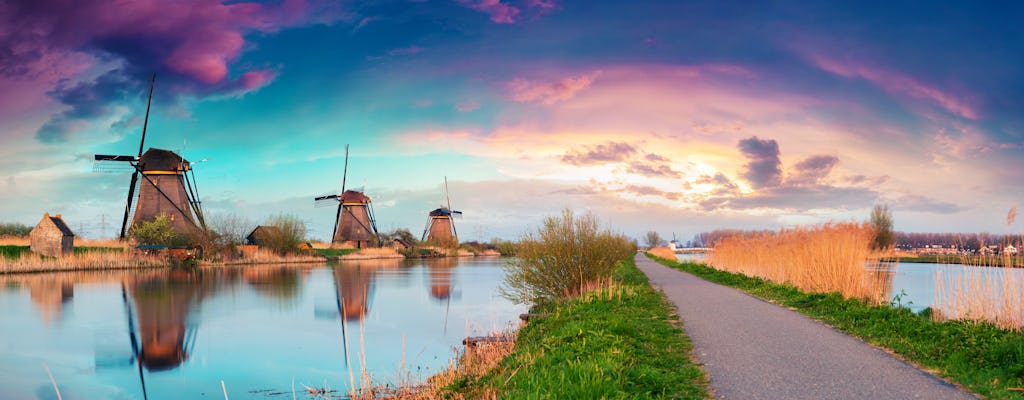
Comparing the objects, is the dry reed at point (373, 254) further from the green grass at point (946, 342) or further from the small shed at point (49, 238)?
the green grass at point (946, 342)

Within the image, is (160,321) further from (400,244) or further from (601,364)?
(400,244)

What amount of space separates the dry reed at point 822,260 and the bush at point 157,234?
3934cm

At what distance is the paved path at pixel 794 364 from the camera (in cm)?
605

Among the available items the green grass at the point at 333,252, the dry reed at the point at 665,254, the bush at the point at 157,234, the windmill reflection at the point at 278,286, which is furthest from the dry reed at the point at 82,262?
the dry reed at the point at 665,254

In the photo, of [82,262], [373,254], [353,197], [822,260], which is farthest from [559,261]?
[353,197]

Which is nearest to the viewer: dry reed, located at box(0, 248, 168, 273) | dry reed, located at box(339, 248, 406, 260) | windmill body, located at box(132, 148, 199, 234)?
dry reed, located at box(0, 248, 168, 273)

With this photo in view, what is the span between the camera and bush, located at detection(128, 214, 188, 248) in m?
43.6

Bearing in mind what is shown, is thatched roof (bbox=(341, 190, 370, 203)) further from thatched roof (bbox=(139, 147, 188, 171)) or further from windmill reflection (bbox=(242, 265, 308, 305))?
windmill reflection (bbox=(242, 265, 308, 305))

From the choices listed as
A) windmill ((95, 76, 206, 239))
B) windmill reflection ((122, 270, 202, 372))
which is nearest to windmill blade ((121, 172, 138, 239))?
windmill ((95, 76, 206, 239))

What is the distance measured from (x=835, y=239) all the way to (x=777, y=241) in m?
6.64

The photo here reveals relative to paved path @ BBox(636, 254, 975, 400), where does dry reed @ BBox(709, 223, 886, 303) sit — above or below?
above

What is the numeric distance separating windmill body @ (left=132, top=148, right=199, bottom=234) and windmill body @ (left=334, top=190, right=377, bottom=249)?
25520 mm

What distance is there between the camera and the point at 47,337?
14648 millimetres

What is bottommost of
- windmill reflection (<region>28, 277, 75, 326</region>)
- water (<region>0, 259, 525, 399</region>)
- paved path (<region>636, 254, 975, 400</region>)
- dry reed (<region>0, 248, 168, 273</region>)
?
water (<region>0, 259, 525, 399</region>)
